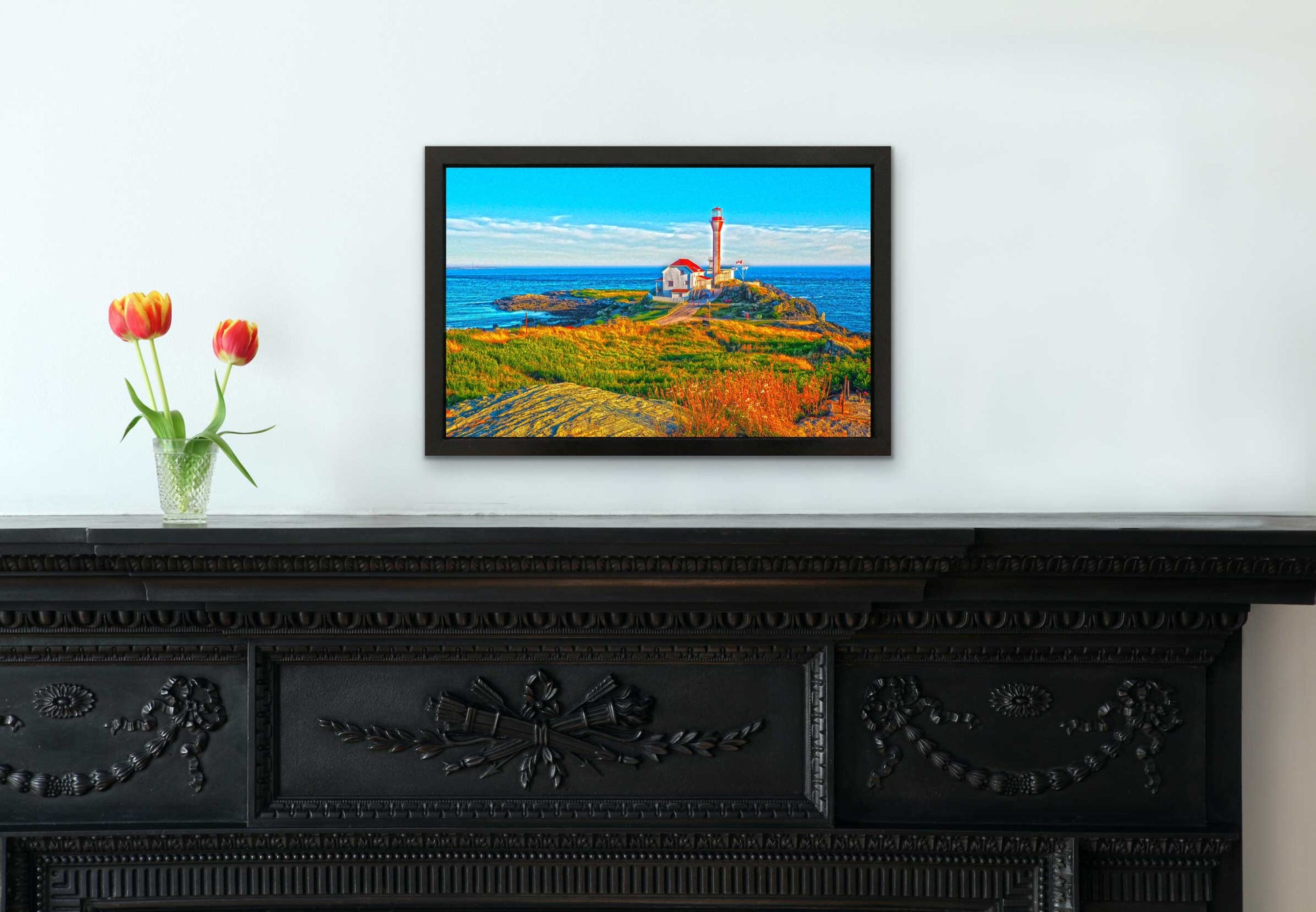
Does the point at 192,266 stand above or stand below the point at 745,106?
below

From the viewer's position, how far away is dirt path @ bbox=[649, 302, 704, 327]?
172 cm

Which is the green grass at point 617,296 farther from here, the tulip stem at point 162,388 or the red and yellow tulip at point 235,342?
the tulip stem at point 162,388

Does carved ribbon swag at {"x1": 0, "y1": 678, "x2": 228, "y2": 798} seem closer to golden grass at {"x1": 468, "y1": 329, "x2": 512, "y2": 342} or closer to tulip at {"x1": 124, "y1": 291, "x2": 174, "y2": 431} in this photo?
tulip at {"x1": 124, "y1": 291, "x2": 174, "y2": 431}

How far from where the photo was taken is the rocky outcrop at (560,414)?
1.71 meters

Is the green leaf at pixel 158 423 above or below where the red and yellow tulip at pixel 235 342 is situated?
below

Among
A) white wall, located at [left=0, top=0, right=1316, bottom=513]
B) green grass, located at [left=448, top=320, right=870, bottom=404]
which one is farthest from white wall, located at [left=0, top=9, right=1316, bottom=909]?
green grass, located at [left=448, top=320, right=870, bottom=404]

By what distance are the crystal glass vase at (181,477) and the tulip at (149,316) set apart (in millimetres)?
55

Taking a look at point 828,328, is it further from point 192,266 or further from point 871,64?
point 192,266

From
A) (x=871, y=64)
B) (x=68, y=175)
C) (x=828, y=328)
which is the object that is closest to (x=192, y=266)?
(x=68, y=175)

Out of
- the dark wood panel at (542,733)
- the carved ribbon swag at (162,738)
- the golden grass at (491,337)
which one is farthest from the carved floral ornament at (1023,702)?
the carved ribbon swag at (162,738)

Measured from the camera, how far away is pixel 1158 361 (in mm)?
1699

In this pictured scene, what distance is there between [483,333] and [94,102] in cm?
81

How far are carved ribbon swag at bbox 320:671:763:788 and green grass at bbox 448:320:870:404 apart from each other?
1.72 feet

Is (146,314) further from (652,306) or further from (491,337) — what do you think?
(652,306)
